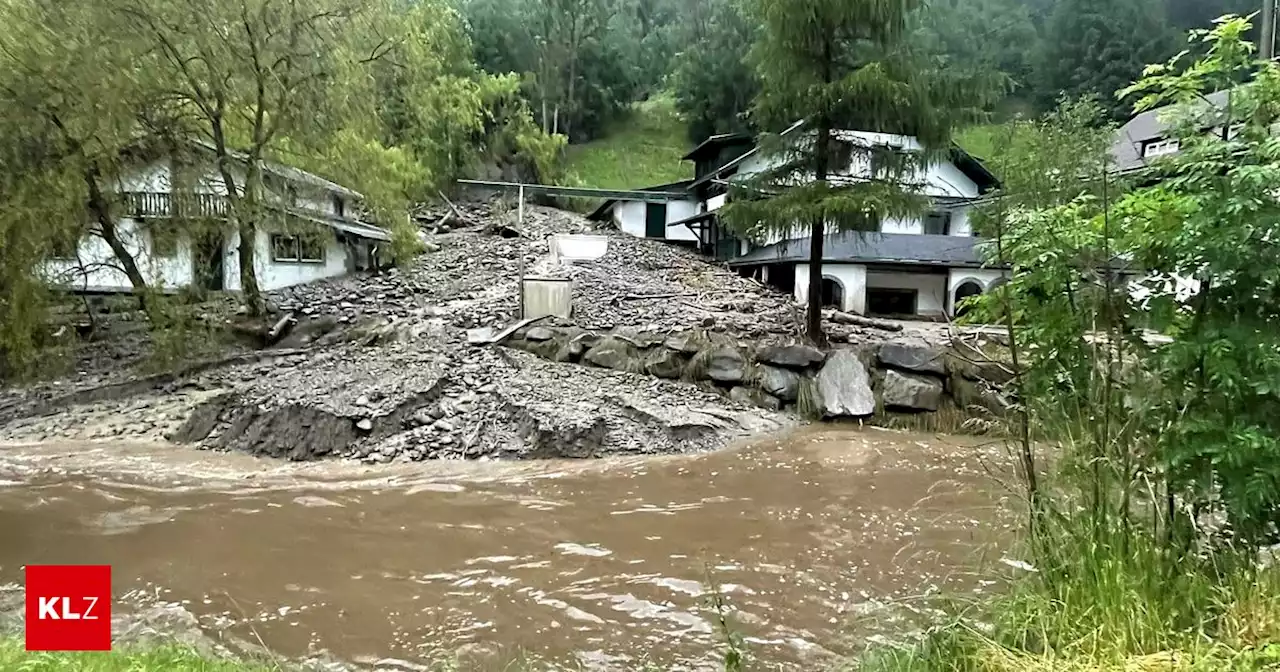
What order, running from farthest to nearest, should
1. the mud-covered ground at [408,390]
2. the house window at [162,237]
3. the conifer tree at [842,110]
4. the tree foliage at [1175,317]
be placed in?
the house window at [162,237]
the conifer tree at [842,110]
the mud-covered ground at [408,390]
the tree foliage at [1175,317]

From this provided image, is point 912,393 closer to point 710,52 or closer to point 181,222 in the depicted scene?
point 181,222

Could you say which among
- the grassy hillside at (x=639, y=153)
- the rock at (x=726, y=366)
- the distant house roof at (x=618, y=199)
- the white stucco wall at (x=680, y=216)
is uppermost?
the grassy hillside at (x=639, y=153)

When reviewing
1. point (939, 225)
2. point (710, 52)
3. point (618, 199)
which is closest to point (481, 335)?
point (939, 225)

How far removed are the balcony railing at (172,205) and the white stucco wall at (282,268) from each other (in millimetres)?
4668

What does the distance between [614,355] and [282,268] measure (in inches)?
510

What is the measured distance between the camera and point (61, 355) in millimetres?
14609

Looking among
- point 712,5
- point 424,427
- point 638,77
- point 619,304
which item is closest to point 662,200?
point 619,304

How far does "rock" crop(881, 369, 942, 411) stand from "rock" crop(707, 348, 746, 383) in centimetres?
260

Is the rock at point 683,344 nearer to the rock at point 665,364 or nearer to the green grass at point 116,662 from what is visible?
the rock at point 665,364

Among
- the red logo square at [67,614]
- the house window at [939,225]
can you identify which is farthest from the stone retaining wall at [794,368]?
the house window at [939,225]

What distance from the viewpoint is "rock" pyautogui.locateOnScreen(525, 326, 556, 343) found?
50.5 ft

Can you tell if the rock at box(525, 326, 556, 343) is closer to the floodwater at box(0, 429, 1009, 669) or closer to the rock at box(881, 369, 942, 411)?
the floodwater at box(0, 429, 1009, 669)

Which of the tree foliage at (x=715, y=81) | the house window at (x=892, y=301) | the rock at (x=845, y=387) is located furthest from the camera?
the tree foliage at (x=715, y=81)

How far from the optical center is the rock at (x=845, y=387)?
1416 centimetres
